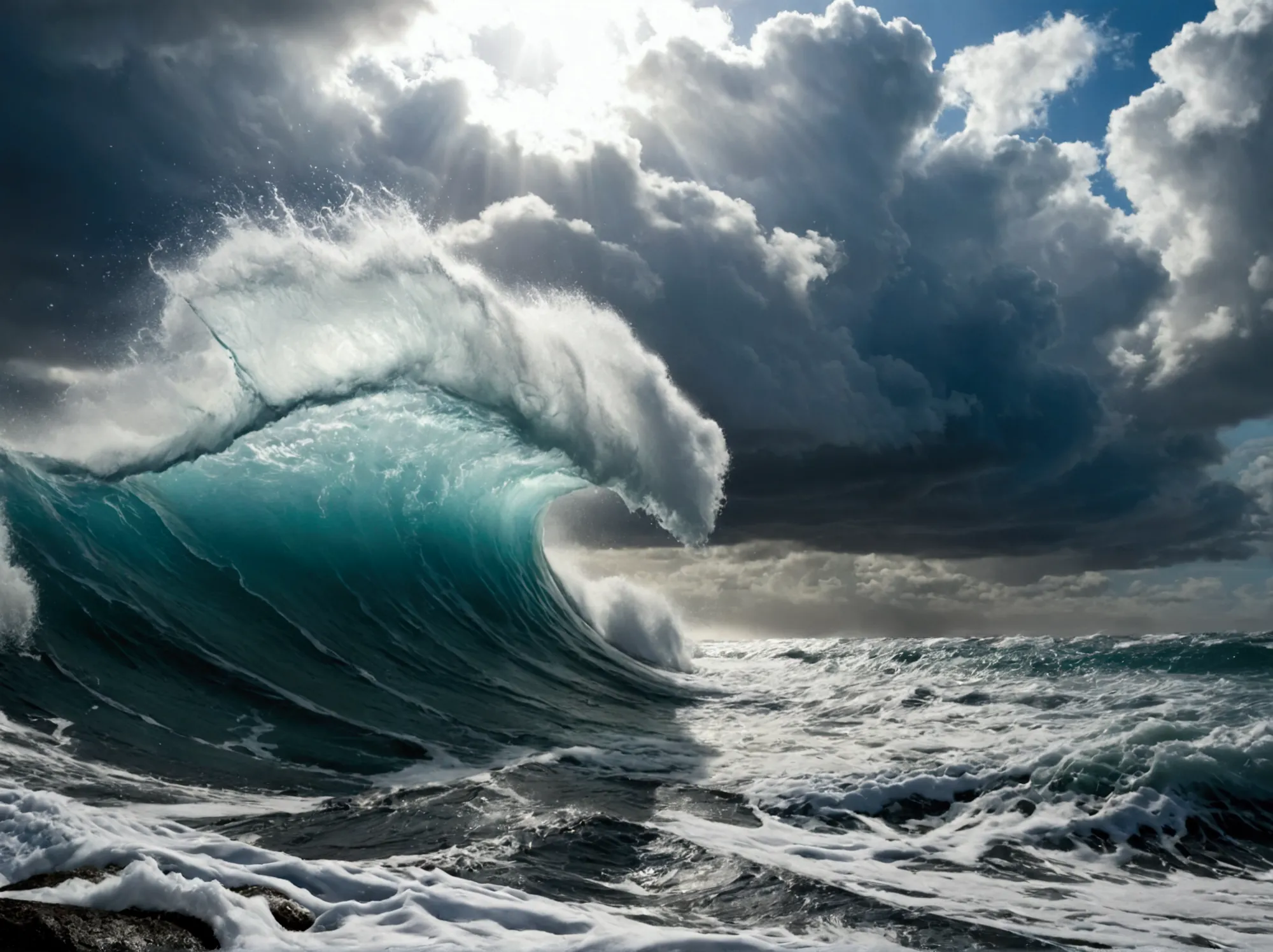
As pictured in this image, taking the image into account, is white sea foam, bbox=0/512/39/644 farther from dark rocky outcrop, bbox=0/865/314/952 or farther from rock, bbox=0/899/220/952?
rock, bbox=0/899/220/952

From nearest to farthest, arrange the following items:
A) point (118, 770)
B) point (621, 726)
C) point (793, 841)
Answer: point (793, 841)
point (118, 770)
point (621, 726)

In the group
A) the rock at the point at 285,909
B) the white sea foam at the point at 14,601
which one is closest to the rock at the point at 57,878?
the rock at the point at 285,909

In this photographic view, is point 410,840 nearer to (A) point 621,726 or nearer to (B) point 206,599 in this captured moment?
(A) point 621,726

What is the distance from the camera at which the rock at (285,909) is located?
3822mm

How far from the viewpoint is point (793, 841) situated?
6320mm

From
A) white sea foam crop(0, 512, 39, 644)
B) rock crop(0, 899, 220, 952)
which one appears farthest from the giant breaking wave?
rock crop(0, 899, 220, 952)

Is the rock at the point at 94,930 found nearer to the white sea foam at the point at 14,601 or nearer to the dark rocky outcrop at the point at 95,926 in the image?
the dark rocky outcrop at the point at 95,926

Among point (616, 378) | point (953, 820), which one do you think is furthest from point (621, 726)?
point (616, 378)

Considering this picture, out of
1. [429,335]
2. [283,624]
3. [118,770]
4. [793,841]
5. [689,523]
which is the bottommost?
[118,770]

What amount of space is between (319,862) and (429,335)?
407 inches

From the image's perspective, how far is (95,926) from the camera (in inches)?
126

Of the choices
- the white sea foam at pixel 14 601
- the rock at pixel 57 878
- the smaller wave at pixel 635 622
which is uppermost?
the smaller wave at pixel 635 622

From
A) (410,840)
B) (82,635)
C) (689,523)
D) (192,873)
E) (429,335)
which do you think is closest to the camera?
(192,873)

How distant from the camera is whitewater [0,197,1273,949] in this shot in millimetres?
4746
